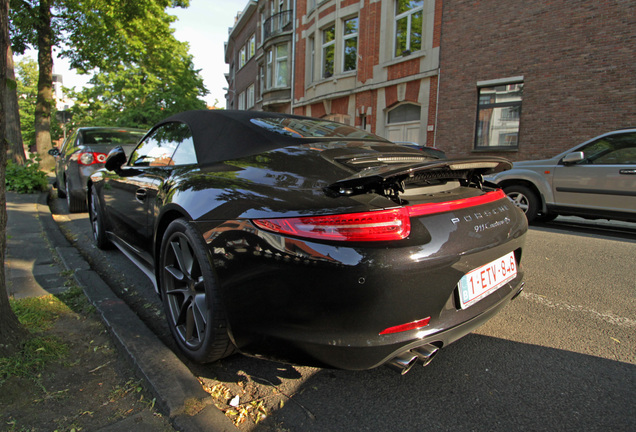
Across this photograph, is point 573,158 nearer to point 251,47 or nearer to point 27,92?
point 251,47

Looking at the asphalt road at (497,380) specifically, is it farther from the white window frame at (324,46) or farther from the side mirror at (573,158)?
the white window frame at (324,46)

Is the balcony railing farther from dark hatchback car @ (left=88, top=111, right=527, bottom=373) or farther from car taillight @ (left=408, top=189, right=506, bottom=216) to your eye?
car taillight @ (left=408, top=189, right=506, bottom=216)

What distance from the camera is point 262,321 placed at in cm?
180

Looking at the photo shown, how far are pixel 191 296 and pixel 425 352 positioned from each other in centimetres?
126

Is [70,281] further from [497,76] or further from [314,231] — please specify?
[497,76]

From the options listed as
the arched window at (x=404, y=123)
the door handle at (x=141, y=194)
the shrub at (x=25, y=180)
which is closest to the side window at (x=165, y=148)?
Result: the door handle at (x=141, y=194)

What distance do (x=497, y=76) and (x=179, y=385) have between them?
1286 centimetres

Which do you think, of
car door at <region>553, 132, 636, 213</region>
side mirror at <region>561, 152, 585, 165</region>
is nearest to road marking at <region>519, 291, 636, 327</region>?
car door at <region>553, 132, 636, 213</region>

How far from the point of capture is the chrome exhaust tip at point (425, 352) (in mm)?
1770

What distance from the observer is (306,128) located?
2.77 metres

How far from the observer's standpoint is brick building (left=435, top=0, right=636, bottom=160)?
10078mm

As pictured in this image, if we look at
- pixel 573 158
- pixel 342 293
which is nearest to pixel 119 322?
pixel 342 293

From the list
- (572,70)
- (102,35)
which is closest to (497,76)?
(572,70)

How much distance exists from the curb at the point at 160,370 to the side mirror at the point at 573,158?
6.43 m
